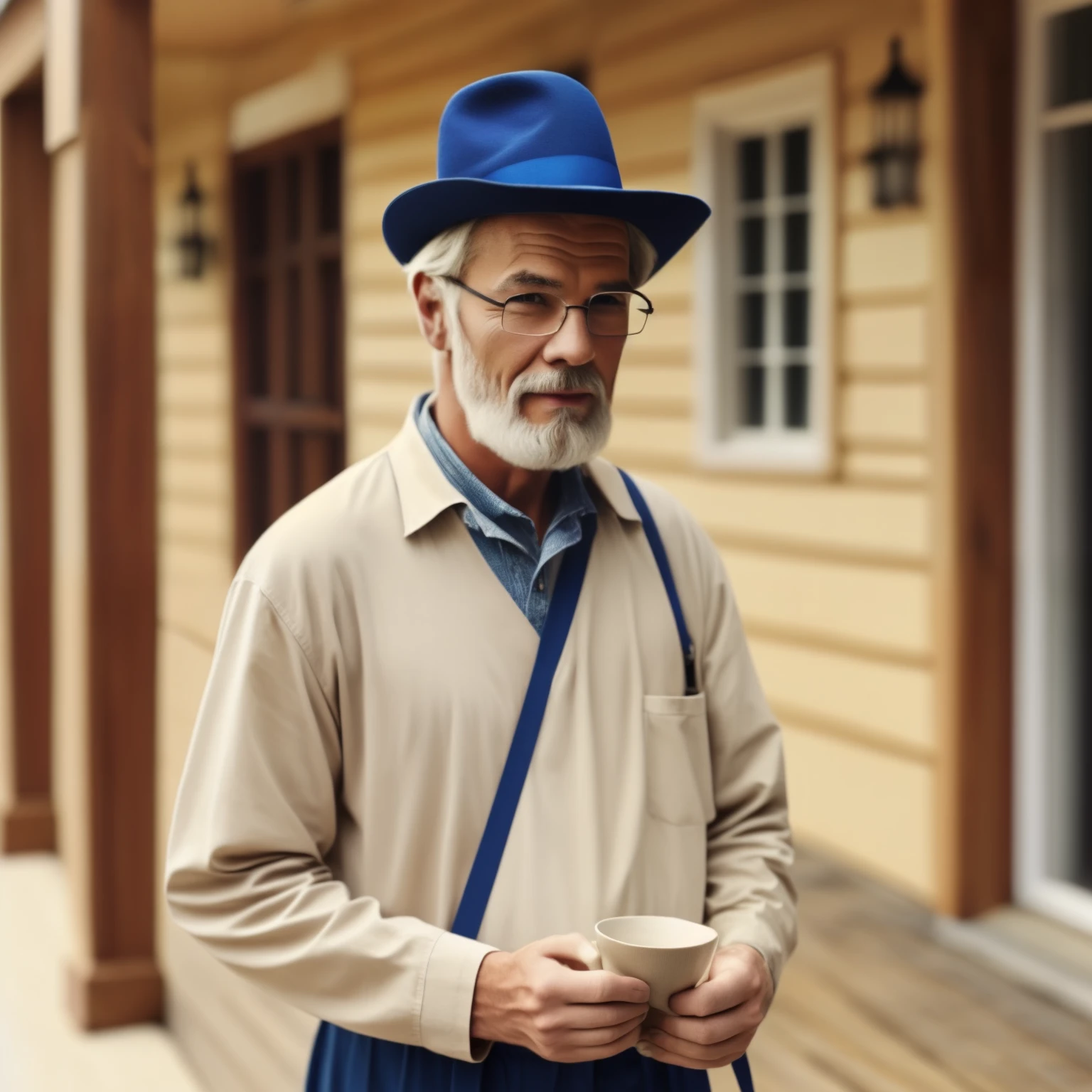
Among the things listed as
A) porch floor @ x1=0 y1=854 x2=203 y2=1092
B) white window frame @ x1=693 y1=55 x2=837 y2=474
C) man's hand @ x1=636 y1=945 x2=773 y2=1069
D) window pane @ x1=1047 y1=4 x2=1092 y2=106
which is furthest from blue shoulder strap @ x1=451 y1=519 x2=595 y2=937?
white window frame @ x1=693 y1=55 x2=837 y2=474

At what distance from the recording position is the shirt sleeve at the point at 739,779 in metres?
1.68

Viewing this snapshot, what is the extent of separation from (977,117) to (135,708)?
2.79 meters

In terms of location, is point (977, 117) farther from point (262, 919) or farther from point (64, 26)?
point (262, 919)

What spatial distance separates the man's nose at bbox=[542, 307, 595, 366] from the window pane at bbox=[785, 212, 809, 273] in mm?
3637

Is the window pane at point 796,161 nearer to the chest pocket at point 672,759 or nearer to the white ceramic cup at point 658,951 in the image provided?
Answer: the chest pocket at point 672,759

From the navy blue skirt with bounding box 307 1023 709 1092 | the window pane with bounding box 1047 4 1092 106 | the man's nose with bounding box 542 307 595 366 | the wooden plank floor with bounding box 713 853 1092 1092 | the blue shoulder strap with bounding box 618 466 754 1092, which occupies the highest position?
the window pane with bounding box 1047 4 1092 106

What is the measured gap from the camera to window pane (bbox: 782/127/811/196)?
4.95 m

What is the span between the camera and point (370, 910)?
1480mm

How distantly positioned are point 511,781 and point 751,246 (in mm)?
4026

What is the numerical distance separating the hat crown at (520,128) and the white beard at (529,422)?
18 centimetres

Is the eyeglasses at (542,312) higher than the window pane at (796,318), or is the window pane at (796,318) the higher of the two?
the window pane at (796,318)

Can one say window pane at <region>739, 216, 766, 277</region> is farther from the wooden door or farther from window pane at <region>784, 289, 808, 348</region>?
the wooden door

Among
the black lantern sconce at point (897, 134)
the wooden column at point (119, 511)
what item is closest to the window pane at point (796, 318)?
Result: the black lantern sconce at point (897, 134)

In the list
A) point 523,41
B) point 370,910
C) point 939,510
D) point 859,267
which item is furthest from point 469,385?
point 523,41
